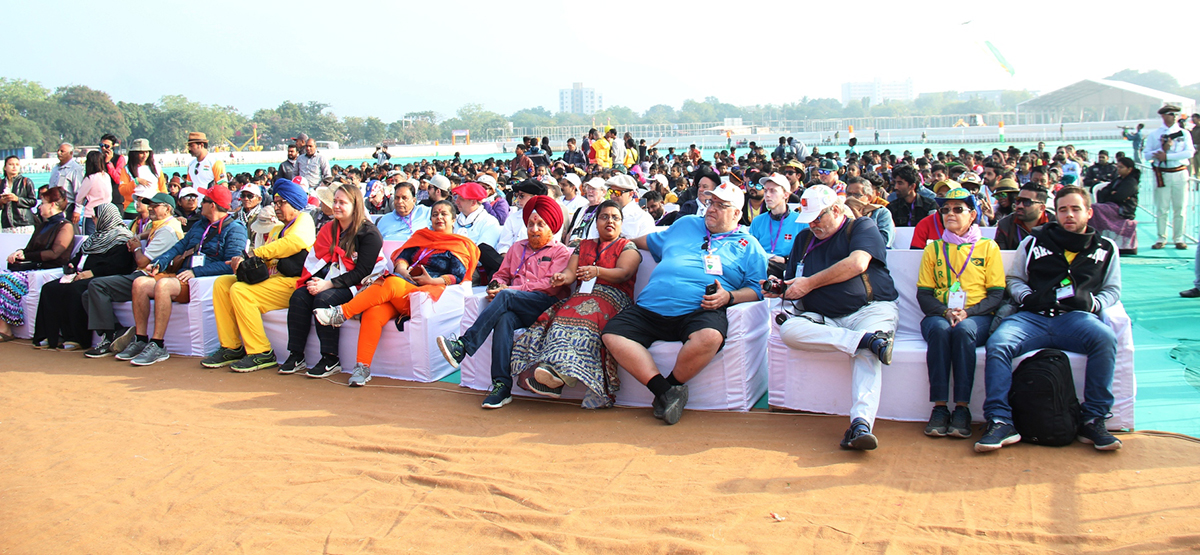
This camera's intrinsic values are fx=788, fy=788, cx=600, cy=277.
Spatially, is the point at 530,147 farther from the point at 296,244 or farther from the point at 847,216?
the point at 847,216

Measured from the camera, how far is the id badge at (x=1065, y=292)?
3893 millimetres

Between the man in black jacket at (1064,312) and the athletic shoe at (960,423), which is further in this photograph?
the athletic shoe at (960,423)

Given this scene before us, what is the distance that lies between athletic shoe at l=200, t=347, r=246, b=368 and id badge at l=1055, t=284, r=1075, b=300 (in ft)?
17.9

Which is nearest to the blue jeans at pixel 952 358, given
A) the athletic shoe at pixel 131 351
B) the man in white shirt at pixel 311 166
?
the athletic shoe at pixel 131 351

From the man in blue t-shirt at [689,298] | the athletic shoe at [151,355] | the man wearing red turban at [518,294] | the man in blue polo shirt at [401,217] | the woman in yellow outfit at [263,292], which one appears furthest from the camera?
the man in blue polo shirt at [401,217]

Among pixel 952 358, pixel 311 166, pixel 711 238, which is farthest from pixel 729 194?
pixel 311 166

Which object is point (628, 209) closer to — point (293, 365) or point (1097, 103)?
point (293, 365)

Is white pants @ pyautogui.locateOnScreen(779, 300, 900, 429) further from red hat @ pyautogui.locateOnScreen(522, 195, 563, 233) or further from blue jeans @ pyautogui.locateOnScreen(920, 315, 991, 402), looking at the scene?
red hat @ pyautogui.locateOnScreen(522, 195, 563, 233)

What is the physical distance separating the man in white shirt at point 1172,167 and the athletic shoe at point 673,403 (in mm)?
7660

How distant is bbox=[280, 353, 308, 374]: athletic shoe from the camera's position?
5652 millimetres

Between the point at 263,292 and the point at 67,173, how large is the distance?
6.00 meters

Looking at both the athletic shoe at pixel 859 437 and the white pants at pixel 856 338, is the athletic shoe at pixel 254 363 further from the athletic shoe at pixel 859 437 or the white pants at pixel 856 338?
the athletic shoe at pixel 859 437

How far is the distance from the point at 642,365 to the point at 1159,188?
27.0ft

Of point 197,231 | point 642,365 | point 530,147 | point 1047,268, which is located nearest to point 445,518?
point 642,365
